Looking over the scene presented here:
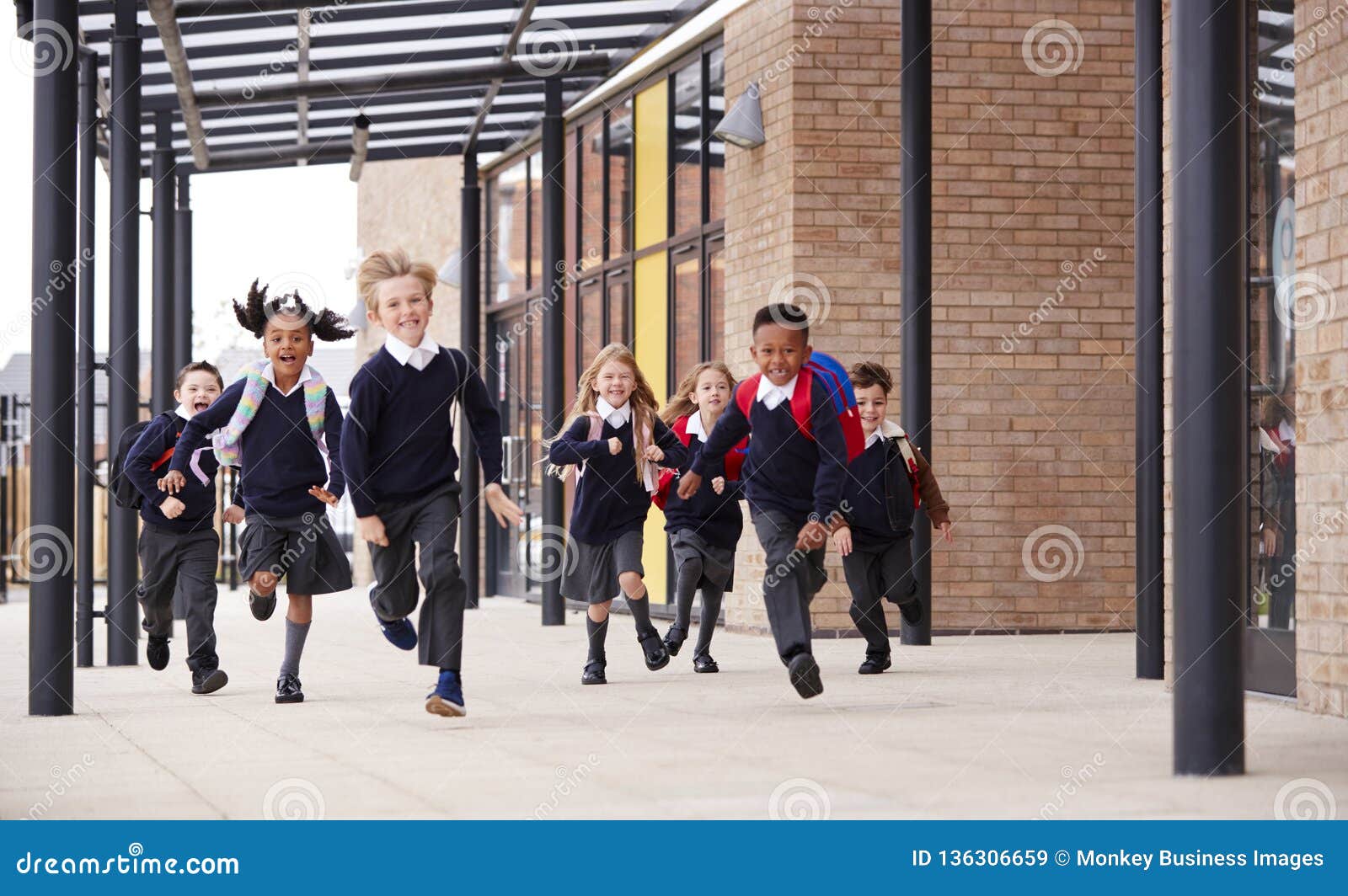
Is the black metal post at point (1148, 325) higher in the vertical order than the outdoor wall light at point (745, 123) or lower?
lower

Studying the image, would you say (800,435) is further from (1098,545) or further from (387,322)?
(1098,545)

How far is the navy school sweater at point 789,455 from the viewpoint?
7.20m

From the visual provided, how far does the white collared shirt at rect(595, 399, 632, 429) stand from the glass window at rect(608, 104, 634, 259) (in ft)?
22.9

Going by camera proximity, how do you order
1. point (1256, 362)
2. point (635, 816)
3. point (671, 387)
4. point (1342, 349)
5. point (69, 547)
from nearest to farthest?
point (635, 816) → point (1342, 349) → point (69, 547) → point (1256, 362) → point (671, 387)

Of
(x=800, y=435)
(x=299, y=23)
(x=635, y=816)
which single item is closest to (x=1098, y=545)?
(x=800, y=435)

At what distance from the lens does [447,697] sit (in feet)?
22.6

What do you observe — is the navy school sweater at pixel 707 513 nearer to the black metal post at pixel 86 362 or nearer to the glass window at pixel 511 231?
the black metal post at pixel 86 362

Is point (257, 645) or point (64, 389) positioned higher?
point (64, 389)

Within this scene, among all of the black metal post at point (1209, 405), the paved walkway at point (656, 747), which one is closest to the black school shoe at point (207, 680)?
the paved walkway at point (656, 747)

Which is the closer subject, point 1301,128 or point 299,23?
point 1301,128

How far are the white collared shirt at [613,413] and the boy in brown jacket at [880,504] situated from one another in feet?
4.01

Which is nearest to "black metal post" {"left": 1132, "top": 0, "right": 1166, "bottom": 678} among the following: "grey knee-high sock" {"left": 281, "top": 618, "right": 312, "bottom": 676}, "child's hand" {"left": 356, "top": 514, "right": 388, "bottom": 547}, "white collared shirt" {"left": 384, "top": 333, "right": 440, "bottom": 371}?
"white collared shirt" {"left": 384, "top": 333, "right": 440, "bottom": 371}

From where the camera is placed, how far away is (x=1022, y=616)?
478 inches

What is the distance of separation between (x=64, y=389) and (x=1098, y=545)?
742cm
